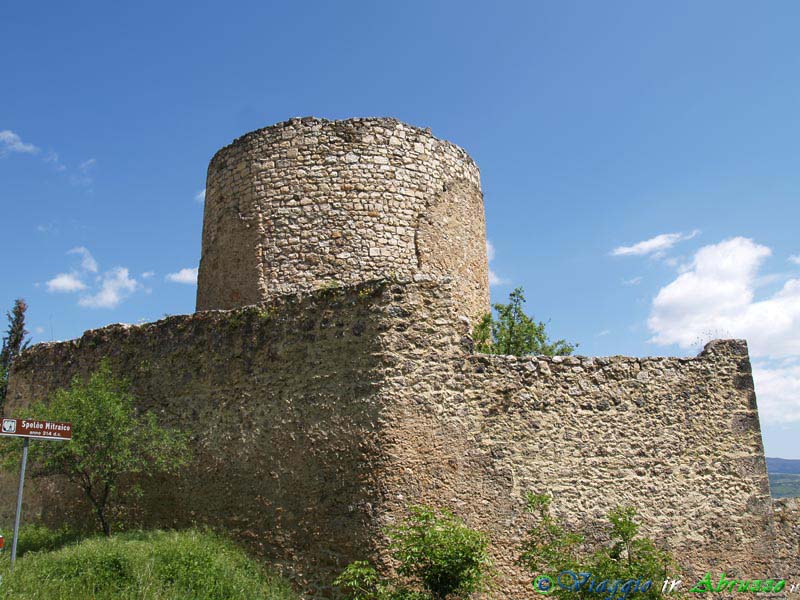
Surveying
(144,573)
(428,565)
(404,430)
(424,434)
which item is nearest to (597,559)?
(428,565)

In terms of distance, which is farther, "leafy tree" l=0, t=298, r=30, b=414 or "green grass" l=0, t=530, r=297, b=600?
"leafy tree" l=0, t=298, r=30, b=414

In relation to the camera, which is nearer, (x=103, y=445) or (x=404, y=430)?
(x=404, y=430)

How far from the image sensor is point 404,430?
7992 mm

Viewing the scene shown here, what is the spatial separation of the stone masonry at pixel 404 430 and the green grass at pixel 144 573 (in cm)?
37

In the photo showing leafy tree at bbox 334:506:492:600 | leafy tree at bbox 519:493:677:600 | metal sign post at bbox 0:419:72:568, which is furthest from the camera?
metal sign post at bbox 0:419:72:568

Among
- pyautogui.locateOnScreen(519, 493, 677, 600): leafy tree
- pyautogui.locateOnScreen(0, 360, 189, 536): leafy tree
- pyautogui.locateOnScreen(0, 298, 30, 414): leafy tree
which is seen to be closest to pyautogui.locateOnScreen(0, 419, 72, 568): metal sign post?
pyautogui.locateOnScreen(0, 360, 189, 536): leafy tree

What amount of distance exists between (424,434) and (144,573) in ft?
11.2

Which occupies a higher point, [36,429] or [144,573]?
[36,429]

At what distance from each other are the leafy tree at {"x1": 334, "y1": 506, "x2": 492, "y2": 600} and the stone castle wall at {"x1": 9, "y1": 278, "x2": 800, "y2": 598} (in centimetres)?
29

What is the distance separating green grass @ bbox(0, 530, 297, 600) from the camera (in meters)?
7.12

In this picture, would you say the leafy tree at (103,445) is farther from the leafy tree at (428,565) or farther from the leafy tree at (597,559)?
the leafy tree at (597,559)

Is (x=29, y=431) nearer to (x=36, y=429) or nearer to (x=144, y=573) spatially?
(x=36, y=429)

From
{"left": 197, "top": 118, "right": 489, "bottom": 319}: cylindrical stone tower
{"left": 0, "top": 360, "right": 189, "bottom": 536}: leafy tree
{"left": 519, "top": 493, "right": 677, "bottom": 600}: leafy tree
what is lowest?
{"left": 519, "top": 493, "right": 677, "bottom": 600}: leafy tree

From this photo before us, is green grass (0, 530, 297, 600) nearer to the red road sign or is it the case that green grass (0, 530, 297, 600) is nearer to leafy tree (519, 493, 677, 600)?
the red road sign
